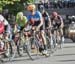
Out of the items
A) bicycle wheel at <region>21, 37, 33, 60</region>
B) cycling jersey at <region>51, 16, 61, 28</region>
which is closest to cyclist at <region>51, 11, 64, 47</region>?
cycling jersey at <region>51, 16, 61, 28</region>

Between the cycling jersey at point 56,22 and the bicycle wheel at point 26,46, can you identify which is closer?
the bicycle wheel at point 26,46

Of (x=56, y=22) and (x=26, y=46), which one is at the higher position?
(x=56, y=22)

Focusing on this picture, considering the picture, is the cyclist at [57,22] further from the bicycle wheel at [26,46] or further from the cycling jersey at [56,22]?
the bicycle wheel at [26,46]

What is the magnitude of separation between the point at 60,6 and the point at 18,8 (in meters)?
17.8

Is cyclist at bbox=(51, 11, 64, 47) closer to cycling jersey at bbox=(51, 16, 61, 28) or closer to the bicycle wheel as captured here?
cycling jersey at bbox=(51, 16, 61, 28)

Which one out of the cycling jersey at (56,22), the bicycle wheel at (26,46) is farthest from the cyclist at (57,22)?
the bicycle wheel at (26,46)

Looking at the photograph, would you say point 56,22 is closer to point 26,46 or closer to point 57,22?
point 57,22

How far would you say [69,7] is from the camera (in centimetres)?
5472

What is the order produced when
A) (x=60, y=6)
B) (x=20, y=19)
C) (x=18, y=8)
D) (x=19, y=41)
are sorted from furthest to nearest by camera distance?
(x=60, y=6)
(x=18, y=8)
(x=20, y=19)
(x=19, y=41)

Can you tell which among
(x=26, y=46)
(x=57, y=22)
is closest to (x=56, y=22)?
(x=57, y=22)

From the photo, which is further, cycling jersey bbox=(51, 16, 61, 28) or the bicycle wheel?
cycling jersey bbox=(51, 16, 61, 28)

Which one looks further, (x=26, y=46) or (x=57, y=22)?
(x=57, y=22)

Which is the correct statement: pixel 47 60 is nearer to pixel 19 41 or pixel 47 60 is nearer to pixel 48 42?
pixel 19 41

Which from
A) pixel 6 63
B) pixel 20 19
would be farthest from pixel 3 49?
pixel 20 19
